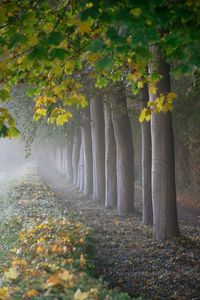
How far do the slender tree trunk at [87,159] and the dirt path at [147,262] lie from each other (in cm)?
1131

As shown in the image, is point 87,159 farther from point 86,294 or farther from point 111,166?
point 86,294

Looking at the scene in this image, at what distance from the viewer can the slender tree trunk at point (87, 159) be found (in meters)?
26.5

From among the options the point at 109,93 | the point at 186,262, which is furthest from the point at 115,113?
the point at 186,262

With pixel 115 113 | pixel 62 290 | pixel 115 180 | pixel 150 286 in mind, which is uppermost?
pixel 115 113

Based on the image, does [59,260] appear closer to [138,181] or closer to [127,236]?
[127,236]

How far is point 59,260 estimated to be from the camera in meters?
6.11

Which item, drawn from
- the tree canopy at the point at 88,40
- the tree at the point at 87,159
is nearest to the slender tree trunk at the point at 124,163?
the tree at the point at 87,159

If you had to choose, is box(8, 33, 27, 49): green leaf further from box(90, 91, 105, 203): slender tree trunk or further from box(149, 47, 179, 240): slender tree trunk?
box(90, 91, 105, 203): slender tree trunk

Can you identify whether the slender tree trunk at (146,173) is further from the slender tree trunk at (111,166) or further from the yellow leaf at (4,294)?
the yellow leaf at (4,294)

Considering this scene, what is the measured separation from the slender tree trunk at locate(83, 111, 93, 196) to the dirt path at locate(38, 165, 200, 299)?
37.1ft

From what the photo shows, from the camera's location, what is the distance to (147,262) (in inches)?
400

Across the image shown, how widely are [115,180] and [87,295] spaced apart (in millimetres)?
16005

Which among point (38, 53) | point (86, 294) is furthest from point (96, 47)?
point (86, 294)

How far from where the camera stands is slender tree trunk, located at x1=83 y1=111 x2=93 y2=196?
26469mm
